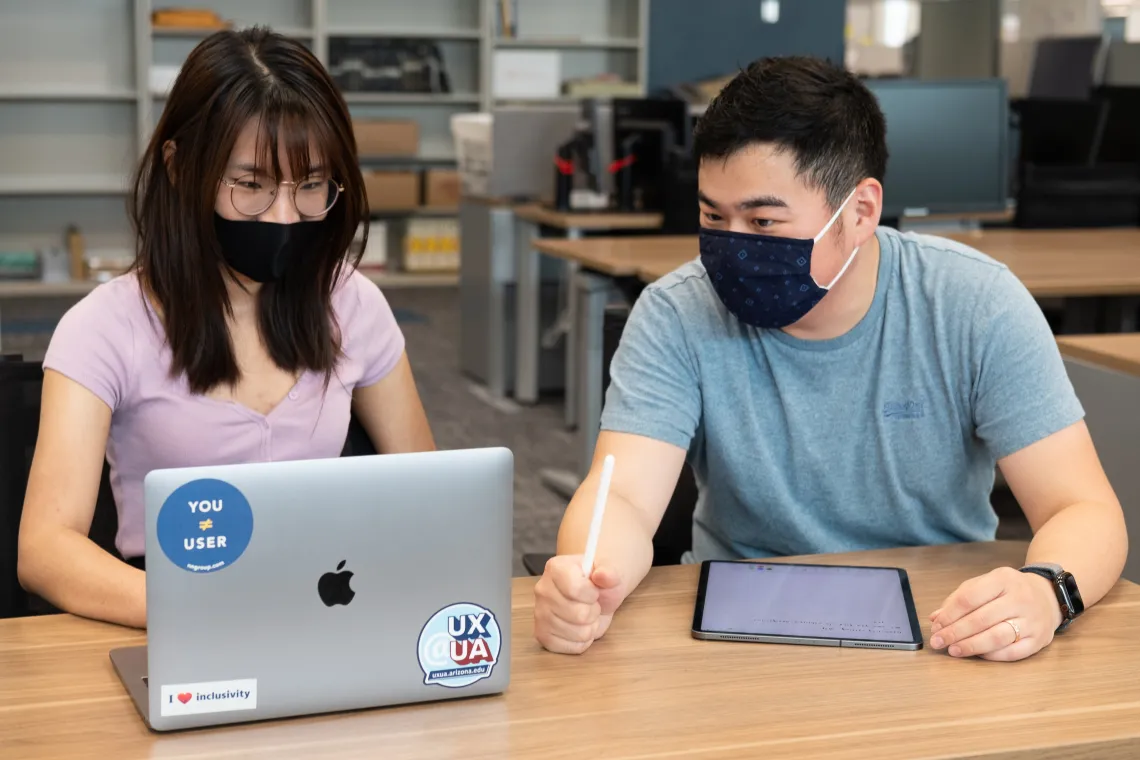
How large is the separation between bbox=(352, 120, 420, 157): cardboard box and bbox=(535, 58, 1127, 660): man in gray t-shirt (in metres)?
6.02

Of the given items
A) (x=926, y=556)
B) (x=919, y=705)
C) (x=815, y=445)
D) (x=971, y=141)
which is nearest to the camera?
(x=919, y=705)

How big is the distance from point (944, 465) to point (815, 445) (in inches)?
6.4

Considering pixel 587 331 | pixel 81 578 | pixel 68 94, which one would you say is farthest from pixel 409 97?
pixel 81 578

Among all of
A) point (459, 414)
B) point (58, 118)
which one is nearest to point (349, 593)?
point (459, 414)

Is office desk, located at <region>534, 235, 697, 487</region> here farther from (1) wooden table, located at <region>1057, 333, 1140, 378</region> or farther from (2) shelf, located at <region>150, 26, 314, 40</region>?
(2) shelf, located at <region>150, 26, 314, 40</region>

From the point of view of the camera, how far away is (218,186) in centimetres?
161

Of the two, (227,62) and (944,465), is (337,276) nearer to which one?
(227,62)

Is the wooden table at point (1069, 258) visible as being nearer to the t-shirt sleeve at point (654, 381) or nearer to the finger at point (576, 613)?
the t-shirt sleeve at point (654, 381)

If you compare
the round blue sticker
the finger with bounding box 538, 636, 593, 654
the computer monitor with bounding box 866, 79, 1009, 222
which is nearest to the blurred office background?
the computer monitor with bounding box 866, 79, 1009, 222

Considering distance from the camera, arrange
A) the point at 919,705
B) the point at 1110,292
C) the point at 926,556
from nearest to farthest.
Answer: the point at 919,705, the point at 926,556, the point at 1110,292

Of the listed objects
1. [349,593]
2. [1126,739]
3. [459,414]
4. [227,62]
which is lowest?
[459,414]

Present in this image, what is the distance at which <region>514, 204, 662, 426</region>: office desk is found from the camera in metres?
5.09

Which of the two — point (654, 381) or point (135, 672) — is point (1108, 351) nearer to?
point (654, 381)

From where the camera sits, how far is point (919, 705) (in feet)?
3.78
